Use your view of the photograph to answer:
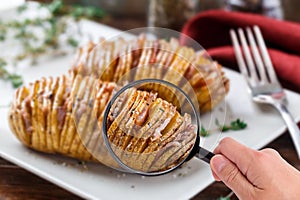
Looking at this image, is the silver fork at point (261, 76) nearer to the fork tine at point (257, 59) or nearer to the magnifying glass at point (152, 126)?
the fork tine at point (257, 59)

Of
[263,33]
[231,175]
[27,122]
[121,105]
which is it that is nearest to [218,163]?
[231,175]

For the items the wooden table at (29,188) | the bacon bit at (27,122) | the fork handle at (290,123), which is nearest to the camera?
the wooden table at (29,188)

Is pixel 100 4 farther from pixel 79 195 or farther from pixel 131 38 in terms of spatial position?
pixel 79 195

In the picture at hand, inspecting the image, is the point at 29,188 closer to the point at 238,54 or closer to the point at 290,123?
the point at 290,123

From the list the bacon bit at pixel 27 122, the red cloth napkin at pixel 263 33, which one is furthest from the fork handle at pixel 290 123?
the bacon bit at pixel 27 122

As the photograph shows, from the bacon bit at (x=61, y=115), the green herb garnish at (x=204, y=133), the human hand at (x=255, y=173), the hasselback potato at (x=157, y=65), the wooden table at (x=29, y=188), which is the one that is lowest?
the wooden table at (x=29, y=188)

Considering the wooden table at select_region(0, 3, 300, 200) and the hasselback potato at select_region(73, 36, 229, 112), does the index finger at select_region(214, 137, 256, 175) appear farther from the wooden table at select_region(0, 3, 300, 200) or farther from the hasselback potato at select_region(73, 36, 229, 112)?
the wooden table at select_region(0, 3, 300, 200)

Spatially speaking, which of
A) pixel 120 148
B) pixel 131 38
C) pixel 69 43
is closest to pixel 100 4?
pixel 69 43
